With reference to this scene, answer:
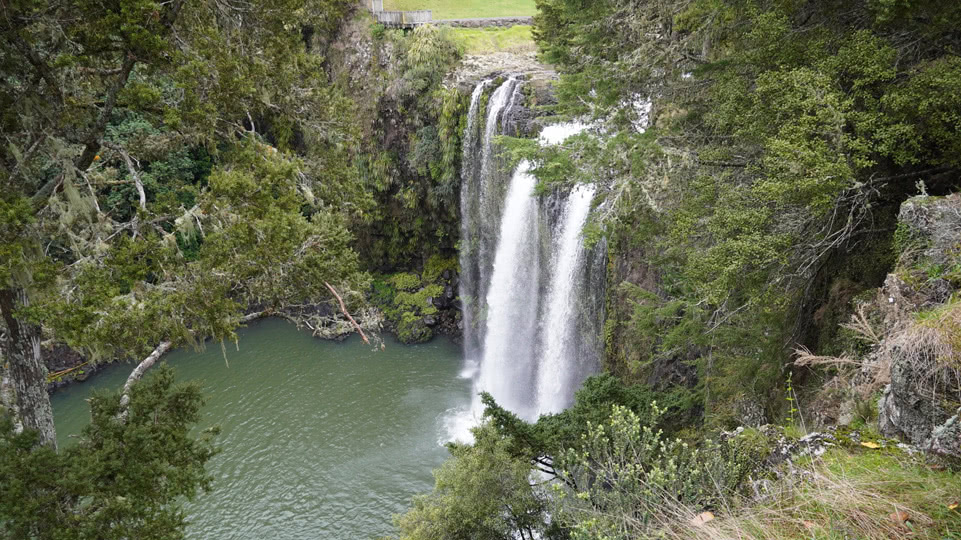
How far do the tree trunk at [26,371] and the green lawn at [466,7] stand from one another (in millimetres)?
21820

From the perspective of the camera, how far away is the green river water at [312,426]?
13.3 metres

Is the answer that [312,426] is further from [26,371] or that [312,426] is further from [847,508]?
[847,508]

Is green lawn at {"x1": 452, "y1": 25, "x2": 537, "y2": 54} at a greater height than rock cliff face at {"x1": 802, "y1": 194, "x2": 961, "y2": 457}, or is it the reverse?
green lawn at {"x1": 452, "y1": 25, "x2": 537, "y2": 54}

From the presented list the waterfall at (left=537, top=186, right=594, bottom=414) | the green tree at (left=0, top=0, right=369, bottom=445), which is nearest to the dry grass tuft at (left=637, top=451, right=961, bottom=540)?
the green tree at (left=0, top=0, right=369, bottom=445)

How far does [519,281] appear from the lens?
58.3 ft

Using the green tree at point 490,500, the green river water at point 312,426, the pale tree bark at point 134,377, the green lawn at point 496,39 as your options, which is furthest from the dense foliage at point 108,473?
the green lawn at point 496,39

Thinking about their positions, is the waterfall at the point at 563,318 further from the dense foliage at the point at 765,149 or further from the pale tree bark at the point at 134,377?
the pale tree bark at the point at 134,377

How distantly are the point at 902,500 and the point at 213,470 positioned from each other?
14991 mm

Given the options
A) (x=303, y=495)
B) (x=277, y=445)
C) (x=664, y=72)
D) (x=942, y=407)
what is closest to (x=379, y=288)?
(x=277, y=445)

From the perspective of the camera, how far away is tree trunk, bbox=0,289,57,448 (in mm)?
5875

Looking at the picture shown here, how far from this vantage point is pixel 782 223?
20.4 feet

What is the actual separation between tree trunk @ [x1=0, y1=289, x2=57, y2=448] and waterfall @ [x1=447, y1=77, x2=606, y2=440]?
34.3 ft

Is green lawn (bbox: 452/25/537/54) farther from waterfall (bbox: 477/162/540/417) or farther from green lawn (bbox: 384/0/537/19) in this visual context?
waterfall (bbox: 477/162/540/417)

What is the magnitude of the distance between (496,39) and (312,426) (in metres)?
15.1
